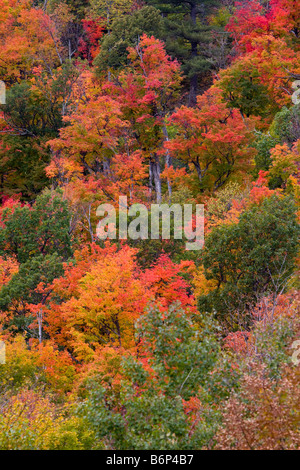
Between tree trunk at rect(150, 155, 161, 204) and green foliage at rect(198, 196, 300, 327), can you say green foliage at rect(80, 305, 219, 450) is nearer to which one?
green foliage at rect(198, 196, 300, 327)

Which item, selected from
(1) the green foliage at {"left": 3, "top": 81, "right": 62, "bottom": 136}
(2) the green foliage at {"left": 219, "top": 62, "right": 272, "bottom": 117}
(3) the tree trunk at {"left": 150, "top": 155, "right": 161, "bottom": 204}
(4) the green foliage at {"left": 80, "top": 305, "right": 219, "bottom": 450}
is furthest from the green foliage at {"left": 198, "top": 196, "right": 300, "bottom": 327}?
(1) the green foliage at {"left": 3, "top": 81, "right": 62, "bottom": 136}

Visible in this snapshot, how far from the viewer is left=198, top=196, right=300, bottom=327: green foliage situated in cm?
2177

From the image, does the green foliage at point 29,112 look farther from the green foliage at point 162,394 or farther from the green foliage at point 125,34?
the green foliage at point 162,394

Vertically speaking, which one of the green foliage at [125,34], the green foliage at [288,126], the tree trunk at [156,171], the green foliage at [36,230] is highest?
the green foliage at [125,34]

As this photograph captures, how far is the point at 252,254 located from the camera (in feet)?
71.3

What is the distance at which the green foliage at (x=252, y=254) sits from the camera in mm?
21766

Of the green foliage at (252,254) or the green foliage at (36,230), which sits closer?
the green foliage at (252,254)

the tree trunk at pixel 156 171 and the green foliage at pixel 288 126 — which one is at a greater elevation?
the green foliage at pixel 288 126

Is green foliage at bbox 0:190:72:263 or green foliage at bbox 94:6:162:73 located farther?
green foliage at bbox 94:6:162:73

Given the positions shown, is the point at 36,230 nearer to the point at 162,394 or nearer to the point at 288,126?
the point at 288,126

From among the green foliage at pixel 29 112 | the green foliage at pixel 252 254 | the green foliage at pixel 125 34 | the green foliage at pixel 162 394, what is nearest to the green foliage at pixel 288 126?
the green foliage at pixel 252 254

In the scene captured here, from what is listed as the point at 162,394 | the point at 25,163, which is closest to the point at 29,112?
the point at 25,163

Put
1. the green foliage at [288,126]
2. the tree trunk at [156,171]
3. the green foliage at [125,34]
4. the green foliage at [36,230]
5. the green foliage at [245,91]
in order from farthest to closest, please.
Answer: the green foliage at [125,34] → the tree trunk at [156,171] → the green foliage at [245,91] → the green foliage at [288,126] → the green foliage at [36,230]

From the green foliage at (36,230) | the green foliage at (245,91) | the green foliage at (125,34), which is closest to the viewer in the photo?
the green foliage at (36,230)
